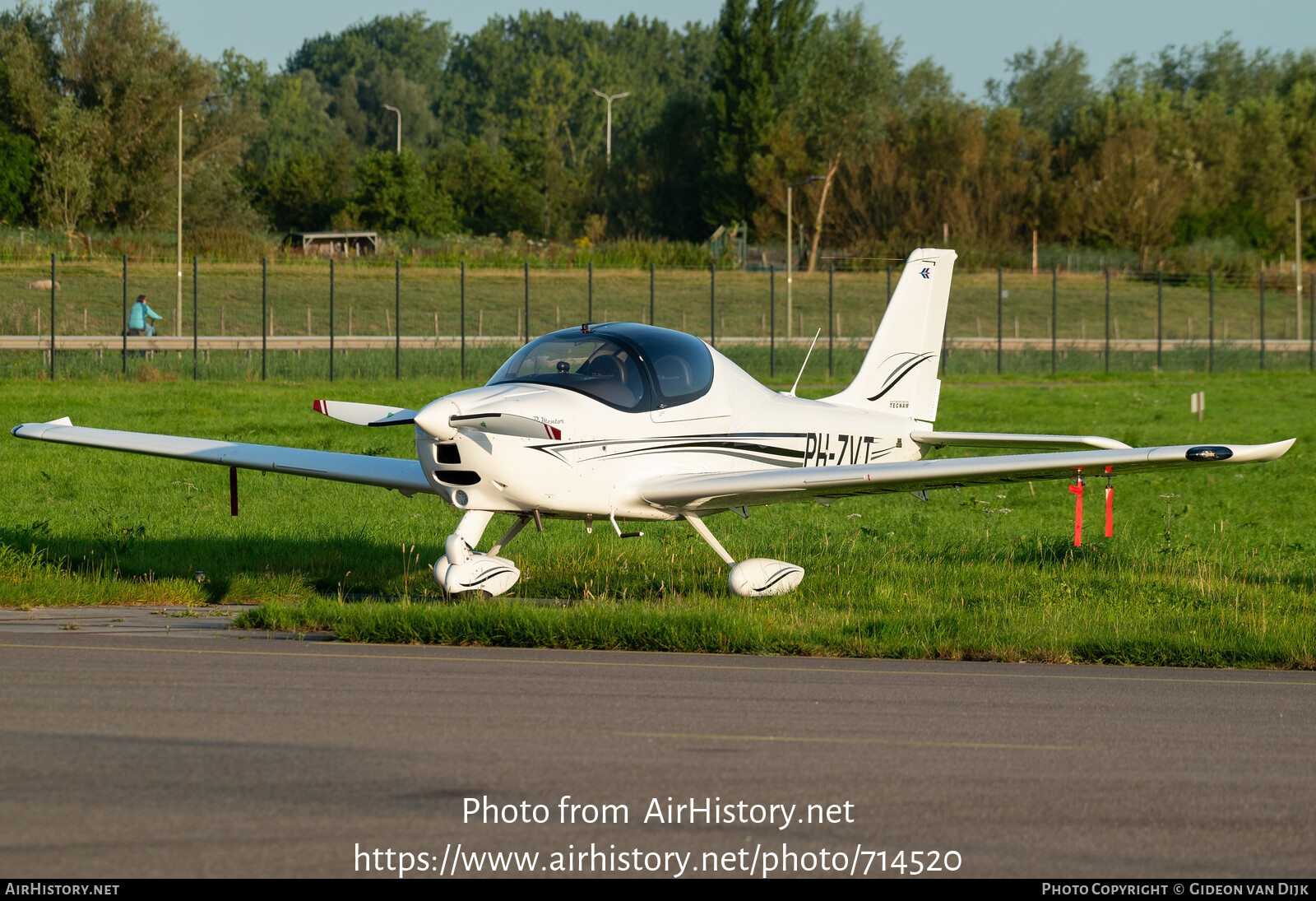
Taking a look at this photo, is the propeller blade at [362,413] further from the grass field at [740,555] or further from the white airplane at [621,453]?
the grass field at [740,555]

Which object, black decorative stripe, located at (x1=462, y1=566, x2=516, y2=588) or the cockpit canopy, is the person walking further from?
black decorative stripe, located at (x1=462, y1=566, x2=516, y2=588)

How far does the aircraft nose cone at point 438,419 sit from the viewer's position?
932 centimetres

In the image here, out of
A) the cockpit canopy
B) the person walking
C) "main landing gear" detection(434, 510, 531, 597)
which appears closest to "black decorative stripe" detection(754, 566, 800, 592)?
the cockpit canopy

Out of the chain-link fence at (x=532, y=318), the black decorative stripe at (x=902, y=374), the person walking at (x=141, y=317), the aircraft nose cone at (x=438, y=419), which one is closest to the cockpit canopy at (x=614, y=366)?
the aircraft nose cone at (x=438, y=419)

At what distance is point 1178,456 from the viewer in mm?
9000

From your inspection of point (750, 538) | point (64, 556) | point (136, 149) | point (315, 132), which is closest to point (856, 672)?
point (750, 538)

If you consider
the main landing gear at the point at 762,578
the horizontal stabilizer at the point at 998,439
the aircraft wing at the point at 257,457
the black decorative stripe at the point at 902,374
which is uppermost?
the black decorative stripe at the point at 902,374

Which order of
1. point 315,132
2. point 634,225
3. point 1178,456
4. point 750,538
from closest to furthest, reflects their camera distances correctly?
point 1178,456 < point 750,538 < point 634,225 < point 315,132

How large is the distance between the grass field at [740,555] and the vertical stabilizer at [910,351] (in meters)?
1.44

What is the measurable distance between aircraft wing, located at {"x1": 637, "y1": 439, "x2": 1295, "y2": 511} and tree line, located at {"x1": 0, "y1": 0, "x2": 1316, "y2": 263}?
63065mm

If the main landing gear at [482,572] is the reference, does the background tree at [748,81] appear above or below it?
above

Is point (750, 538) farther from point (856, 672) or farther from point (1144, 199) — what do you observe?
point (1144, 199)

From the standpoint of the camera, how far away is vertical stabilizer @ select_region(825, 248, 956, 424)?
13.6 m

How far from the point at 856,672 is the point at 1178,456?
2654 mm
